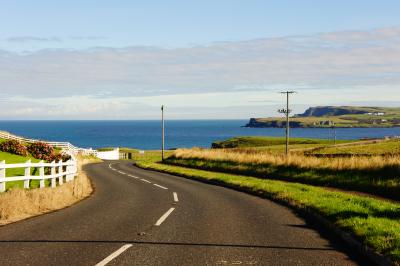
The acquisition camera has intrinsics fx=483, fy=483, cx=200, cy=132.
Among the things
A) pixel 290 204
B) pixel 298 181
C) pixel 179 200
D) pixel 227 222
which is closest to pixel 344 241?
pixel 227 222

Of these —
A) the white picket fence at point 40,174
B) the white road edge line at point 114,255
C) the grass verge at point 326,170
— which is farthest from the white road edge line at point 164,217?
the grass verge at point 326,170

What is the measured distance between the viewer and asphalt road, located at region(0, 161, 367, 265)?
830cm

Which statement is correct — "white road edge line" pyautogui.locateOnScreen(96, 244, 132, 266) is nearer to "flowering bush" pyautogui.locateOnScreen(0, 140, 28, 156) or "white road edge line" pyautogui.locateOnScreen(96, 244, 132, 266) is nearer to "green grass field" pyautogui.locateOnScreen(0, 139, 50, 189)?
"green grass field" pyautogui.locateOnScreen(0, 139, 50, 189)

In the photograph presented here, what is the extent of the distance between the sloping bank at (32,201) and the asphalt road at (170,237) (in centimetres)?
68

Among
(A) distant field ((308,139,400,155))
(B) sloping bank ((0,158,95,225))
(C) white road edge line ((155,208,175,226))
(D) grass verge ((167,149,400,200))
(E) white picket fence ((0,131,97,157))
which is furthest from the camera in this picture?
(A) distant field ((308,139,400,155))

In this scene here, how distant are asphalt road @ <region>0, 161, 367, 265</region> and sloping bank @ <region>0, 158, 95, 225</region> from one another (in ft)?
2.23

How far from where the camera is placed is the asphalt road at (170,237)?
27.2 ft

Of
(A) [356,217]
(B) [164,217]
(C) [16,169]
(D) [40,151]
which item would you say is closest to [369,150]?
(D) [40,151]

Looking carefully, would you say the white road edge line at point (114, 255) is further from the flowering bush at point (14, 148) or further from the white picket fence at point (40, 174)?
the flowering bush at point (14, 148)

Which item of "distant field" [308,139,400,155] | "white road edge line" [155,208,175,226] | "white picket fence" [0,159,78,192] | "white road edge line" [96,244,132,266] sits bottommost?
"distant field" [308,139,400,155]

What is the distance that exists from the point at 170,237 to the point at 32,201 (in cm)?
629

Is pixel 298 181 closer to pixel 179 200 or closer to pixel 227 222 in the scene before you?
pixel 179 200

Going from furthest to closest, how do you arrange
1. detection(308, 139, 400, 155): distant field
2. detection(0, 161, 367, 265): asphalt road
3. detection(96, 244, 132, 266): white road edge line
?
1. detection(308, 139, 400, 155): distant field
2. detection(0, 161, 367, 265): asphalt road
3. detection(96, 244, 132, 266): white road edge line

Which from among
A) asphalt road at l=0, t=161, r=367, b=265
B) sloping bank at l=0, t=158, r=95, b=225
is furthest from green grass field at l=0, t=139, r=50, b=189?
asphalt road at l=0, t=161, r=367, b=265
